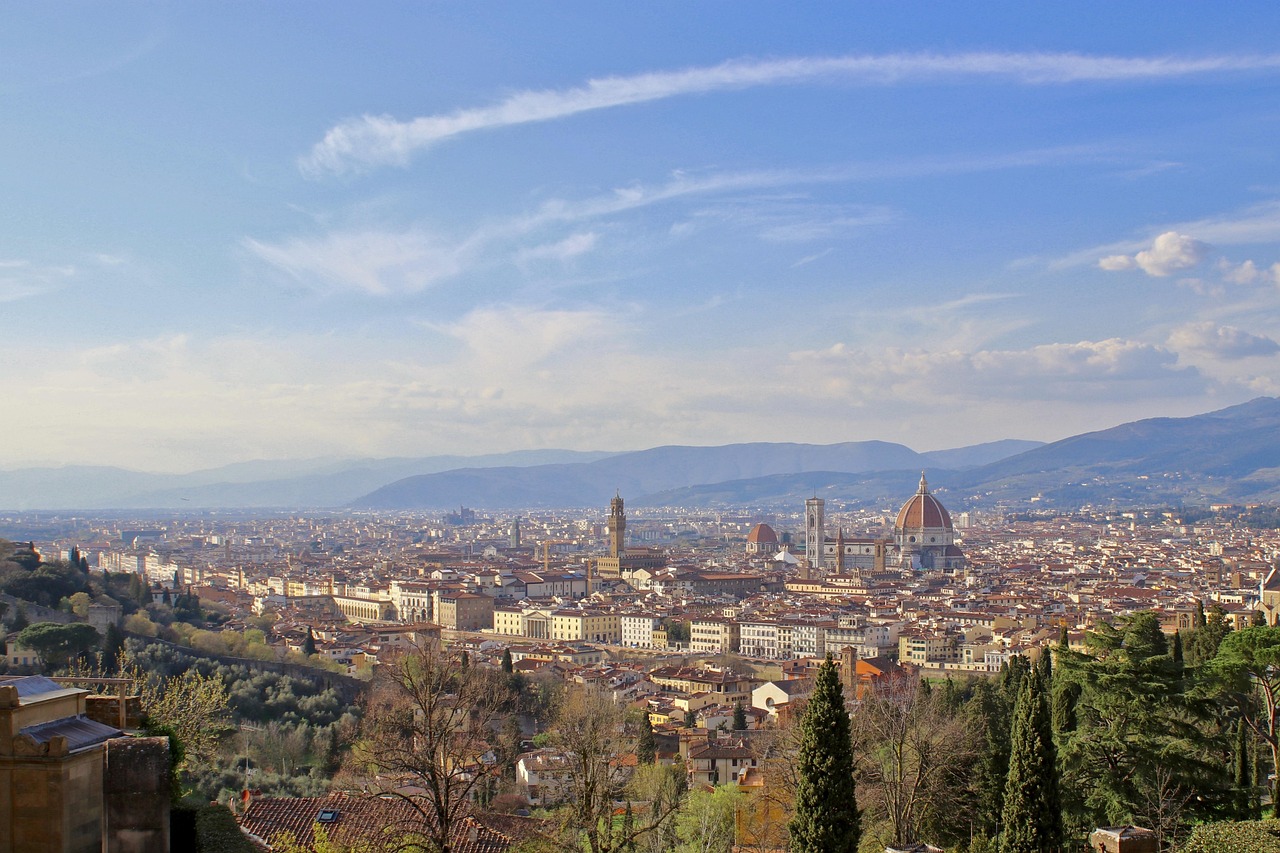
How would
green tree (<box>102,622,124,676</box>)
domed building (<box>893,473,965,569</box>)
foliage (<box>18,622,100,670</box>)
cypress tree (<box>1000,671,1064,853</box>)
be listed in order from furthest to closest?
domed building (<box>893,473,965,569</box>)
foliage (<box>18,622,100,670</box>)
green tree (<box>102,622,124,676</box>)
cypress tree (<box>1000,671,1064,853</box>)

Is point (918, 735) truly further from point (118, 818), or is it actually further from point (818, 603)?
point (818, 603)

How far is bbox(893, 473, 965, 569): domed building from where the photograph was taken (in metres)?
97.2

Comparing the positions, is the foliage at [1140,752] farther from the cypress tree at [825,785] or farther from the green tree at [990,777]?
the cypress tree at [825,785]

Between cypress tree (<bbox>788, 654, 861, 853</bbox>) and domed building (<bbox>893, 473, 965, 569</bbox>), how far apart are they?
286 ft

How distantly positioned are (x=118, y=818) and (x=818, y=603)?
204 feet

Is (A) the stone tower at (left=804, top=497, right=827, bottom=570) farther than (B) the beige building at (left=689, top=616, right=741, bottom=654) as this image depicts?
Yes

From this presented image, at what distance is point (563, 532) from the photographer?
16675 centimetres

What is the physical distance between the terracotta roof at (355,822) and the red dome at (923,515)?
89788 millimetres

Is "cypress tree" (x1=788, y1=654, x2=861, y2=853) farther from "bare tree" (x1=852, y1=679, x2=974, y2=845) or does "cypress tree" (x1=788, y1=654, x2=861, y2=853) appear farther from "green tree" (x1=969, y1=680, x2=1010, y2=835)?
"green tree" (x1=969, y1=680, x2=1010, y2=835)

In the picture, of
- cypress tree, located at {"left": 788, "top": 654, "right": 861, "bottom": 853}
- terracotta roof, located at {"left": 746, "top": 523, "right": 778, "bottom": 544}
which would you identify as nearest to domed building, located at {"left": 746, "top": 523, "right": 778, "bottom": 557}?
terracotta roof, located at {"left": 746, "top": 523, "right": 778, "bottom": 544}

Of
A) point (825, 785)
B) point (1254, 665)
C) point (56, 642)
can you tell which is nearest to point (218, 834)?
point (825, 785)

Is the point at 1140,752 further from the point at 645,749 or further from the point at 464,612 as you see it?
the point at 464,612

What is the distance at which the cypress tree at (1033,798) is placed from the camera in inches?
446

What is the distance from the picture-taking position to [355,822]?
12.5 meters
